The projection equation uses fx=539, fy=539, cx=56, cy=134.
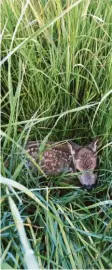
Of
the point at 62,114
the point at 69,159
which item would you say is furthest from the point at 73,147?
the point at 62,114

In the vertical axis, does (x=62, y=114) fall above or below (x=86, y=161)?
above

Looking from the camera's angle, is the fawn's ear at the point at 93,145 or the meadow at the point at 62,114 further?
the fawn's ear at the point at 93,145

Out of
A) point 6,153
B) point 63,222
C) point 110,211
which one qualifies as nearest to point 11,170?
point 6,153

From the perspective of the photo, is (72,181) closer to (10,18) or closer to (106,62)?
(106,62)

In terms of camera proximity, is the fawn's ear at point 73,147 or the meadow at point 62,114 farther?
the fawn's ear at point 73,147

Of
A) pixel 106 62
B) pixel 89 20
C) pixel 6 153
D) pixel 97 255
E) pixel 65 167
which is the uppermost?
pixel 89 20

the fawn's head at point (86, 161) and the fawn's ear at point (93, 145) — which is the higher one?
the fawn's ear at point (93, 145)

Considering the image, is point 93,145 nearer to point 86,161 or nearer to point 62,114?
point 86,161
